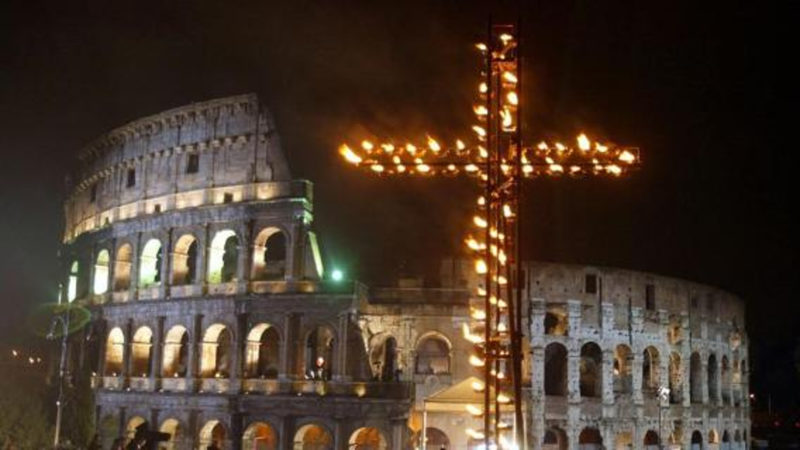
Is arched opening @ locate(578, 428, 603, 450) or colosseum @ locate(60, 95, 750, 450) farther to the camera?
arched opening @ locate(578, 428, 603, 450)

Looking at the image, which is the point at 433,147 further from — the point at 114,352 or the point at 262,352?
the point at 114,352

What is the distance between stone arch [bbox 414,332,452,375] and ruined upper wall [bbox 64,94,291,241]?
7181 millimetres

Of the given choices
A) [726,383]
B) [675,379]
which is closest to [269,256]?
[675,379]

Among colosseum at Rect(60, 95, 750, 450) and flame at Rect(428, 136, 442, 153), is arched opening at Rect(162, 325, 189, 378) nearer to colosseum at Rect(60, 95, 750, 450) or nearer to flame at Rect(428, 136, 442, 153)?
colosseum at Rect(60, 95, 750, 450)

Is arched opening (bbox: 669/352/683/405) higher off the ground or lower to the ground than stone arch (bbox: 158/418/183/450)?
higher

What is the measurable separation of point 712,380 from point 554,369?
9756mm

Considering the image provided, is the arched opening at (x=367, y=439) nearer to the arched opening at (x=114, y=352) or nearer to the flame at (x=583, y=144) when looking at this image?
the arched opening at (x=114, y=352)

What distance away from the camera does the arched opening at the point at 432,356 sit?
97.8 feet

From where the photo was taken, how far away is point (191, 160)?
33.1 m

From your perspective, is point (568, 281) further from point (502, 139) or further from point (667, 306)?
point (502, 139)

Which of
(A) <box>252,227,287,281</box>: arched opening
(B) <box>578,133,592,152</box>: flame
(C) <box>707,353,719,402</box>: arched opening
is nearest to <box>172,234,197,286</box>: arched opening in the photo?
(A) <box>252,227,287,281</box>: arched opening

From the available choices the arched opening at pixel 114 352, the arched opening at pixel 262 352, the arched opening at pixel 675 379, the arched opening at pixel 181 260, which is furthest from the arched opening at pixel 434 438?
the arched opening at pixel 114 352

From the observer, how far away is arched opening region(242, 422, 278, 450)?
3016cm

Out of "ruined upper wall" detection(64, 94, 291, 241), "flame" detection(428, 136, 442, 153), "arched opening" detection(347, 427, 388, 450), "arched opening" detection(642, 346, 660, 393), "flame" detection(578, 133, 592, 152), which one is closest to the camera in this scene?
"flame" detection(578, 133, 592, 152)
